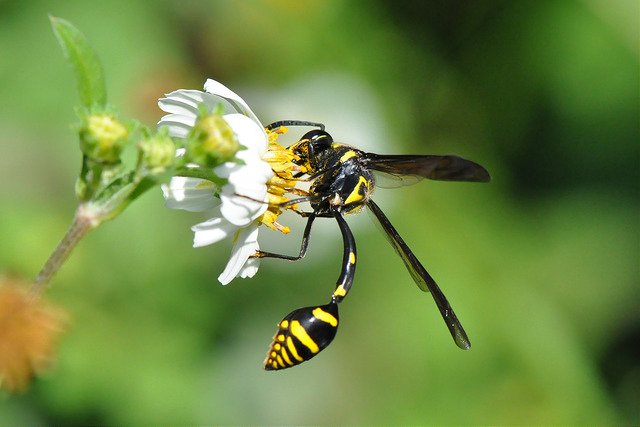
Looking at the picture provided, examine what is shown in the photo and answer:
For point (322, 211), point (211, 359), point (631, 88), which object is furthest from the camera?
point (631, 88)

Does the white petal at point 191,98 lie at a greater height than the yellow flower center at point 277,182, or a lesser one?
greater

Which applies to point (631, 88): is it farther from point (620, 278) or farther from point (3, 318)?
point (3, 318)

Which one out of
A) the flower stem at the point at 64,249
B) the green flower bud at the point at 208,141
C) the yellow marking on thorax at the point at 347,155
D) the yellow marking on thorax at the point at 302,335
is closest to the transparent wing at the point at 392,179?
the yellow marking on thorax at the point at 347,155

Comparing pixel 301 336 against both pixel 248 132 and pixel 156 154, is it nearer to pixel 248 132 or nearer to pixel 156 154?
pixel 248 132

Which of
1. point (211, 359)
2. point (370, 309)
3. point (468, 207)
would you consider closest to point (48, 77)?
point (211, 359)

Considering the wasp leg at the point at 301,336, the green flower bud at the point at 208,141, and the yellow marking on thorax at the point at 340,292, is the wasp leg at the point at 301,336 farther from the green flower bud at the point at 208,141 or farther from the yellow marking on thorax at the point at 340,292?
the green flower bud at the point at 208,141

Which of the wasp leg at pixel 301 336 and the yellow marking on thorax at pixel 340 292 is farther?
the yellow marking on thorax at pixel 340 292
